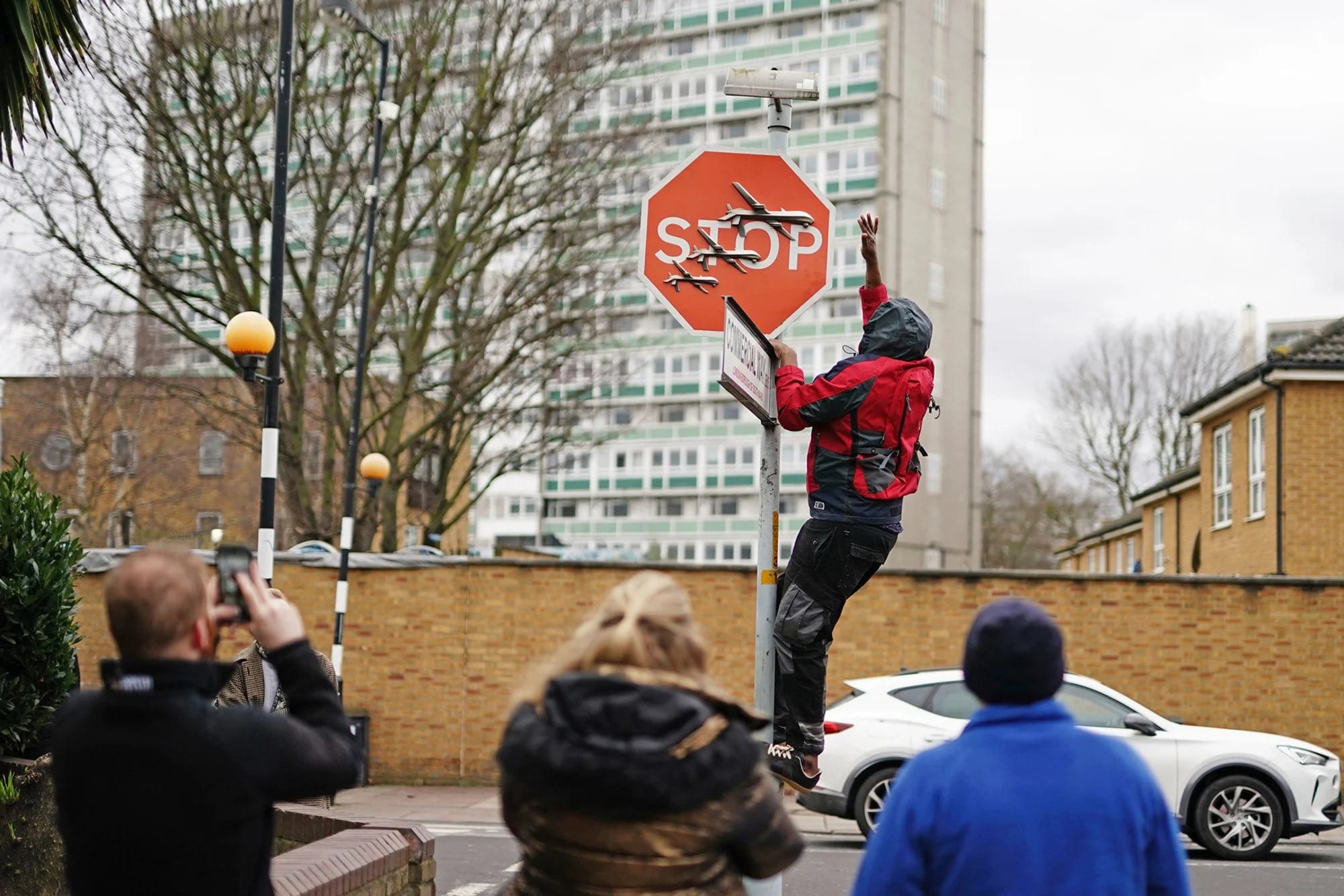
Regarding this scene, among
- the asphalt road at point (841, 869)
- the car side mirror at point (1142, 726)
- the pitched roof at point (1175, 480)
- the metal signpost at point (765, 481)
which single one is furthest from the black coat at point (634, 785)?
the pitched roof at point (1175, 480)

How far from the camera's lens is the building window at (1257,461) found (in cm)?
2825

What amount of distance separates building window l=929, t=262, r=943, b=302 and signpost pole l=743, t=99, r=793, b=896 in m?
70.0

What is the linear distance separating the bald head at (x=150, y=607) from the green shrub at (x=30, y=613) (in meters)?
5.38

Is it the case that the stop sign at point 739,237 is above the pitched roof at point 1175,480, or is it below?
below

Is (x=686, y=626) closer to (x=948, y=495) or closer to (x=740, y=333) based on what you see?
(x=740, y=333)

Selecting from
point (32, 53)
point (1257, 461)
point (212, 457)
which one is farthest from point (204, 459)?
point (32, 53)

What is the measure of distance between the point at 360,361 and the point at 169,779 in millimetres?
19260

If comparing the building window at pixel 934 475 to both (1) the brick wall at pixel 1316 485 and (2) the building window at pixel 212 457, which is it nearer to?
(2) the building window at pixel 212 457

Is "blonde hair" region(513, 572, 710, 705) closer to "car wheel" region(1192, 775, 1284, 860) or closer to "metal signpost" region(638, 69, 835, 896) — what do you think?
"metal signpost" region(638, 69, 835, 896)

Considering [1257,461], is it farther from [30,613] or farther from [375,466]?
[30,613]

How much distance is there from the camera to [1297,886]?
10109mm

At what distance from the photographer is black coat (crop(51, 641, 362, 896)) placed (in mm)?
2832

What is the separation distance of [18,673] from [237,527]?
171 feet

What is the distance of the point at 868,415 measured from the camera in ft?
16.5
